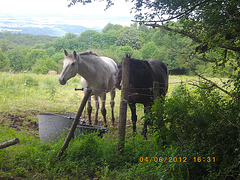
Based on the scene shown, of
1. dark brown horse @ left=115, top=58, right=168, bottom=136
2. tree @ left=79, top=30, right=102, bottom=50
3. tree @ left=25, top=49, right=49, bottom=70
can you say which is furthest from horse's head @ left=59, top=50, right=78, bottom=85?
tree @ left=79, top=30, right=102, bottom=50

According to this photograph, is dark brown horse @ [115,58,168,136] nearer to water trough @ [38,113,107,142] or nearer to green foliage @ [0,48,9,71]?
water trough @ [38,113,107,142]

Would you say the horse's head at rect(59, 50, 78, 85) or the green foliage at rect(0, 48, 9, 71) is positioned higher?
the horse's head at rect(59, 50, 78, 85)

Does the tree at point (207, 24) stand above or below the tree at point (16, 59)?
above

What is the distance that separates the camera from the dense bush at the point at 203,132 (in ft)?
10.3

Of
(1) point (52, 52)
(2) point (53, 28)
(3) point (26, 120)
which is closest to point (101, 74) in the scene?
(3) point (26, 120)

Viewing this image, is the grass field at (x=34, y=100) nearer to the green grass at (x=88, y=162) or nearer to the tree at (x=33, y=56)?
the green grass at (x=88, y=162)

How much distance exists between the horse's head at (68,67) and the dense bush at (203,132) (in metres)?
2.74

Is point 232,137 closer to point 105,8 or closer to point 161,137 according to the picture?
point 161,137

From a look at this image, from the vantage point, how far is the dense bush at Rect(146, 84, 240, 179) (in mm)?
3154

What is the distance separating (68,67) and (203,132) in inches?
146

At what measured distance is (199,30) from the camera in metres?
4.70

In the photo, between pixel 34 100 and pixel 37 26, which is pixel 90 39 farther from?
pixel 34 100

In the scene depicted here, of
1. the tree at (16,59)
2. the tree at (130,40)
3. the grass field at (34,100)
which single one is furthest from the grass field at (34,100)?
the tree at (16,59)

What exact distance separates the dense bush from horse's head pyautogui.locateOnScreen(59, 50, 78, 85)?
2.74 m
